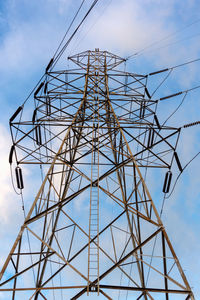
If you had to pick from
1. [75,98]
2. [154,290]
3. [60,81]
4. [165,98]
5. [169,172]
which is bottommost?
→ [154,290]

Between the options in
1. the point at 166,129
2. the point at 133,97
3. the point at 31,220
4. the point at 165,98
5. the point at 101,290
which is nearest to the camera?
the point at 101,290

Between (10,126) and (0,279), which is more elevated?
(10,126)

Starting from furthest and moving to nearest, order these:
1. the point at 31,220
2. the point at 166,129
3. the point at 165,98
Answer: the point at 165,98, the point at 166,129, the point at 31,220

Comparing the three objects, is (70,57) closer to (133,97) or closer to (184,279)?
(133,97)

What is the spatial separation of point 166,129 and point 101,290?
704 centimetres

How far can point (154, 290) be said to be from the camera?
243 inches

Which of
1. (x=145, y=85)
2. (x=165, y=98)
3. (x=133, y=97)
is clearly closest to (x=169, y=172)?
(x=165, y=98)

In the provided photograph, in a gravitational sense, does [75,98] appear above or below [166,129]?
above

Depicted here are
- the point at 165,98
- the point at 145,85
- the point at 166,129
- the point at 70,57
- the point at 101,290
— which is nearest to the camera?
the point at 101,290

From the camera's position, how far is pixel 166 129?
11023mm

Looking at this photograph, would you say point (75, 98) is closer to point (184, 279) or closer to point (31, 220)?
point (31, 220)

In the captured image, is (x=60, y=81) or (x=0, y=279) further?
(x=60, y=81)

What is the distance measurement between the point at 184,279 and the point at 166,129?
21.2 feet

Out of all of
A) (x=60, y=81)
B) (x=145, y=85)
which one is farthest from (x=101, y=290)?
(x=145, y=85)
